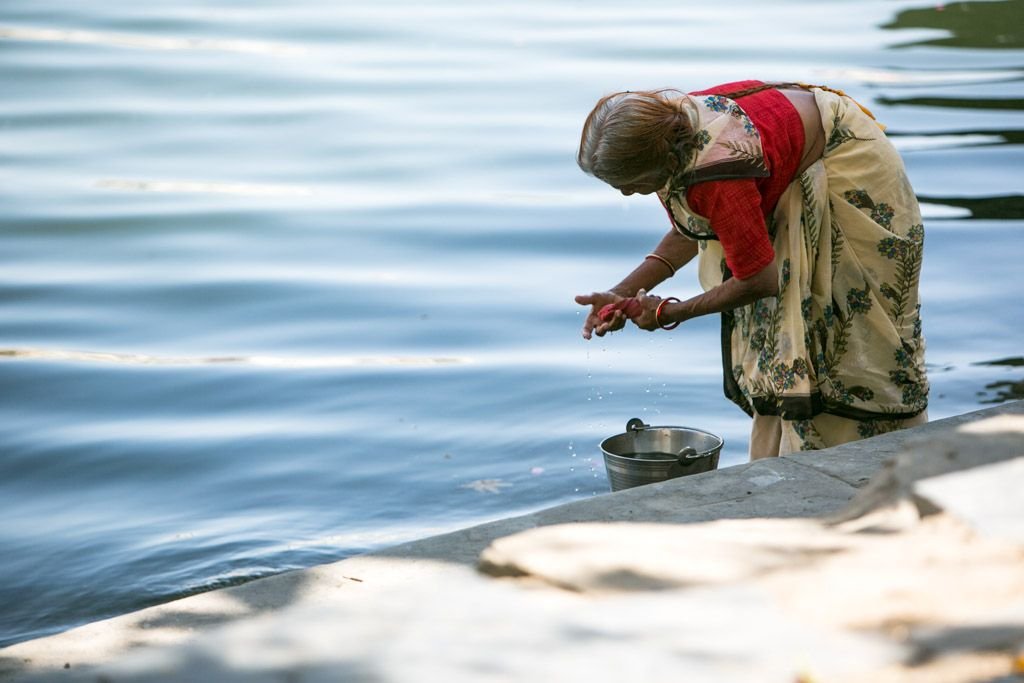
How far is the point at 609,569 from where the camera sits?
2.41 metres

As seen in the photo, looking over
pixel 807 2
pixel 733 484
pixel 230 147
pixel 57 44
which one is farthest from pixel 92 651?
pixel 807 2

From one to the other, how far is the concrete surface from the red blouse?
1.05 m

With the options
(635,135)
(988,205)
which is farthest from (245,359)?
(988,205)

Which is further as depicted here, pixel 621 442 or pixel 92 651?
pixel 621 442

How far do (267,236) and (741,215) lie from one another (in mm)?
6018

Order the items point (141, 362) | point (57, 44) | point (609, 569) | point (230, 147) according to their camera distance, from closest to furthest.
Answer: point (609, 569), point (141, 362), point (230, 147), point (57, 44)

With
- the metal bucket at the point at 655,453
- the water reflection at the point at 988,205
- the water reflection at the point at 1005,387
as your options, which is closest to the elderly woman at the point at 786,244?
the metal bucket at the point at 655,453

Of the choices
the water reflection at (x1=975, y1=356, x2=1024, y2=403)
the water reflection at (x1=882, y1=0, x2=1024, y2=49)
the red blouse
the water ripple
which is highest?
the water reflection at (x1=882, y1=0, x2=1024, y2=49)

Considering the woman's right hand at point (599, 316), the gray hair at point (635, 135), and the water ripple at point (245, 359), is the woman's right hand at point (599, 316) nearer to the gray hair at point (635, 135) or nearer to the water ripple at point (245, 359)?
the gray hair at point (635, 135)

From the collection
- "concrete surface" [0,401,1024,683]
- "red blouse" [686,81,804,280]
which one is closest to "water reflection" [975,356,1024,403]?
"red blouse" [686,81,804,280]

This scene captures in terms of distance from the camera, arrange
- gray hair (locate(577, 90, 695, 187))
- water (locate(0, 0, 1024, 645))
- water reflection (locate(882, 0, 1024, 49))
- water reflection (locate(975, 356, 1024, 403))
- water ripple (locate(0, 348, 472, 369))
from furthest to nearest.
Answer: water reflection (locate(882, 0, 1024, 49)) < water ripple (locate(0, 348, 472, 369)) < water reflection (locate(975, 356, 1024, 403)) < water (locate(0, 0, 1024, 645)) < gray hair (locate(577, 90, 695, 187))

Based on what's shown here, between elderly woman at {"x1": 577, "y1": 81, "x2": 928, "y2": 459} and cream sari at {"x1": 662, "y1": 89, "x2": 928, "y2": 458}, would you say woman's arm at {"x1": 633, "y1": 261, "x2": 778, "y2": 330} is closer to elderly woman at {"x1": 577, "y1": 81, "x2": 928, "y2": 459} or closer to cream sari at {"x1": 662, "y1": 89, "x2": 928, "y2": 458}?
elderly woman at {"x1": 577, "y1": 81, "x2": 928, "y2": 459}

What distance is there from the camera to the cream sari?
408cm

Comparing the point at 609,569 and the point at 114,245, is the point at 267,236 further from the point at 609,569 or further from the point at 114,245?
the point at 609,569
